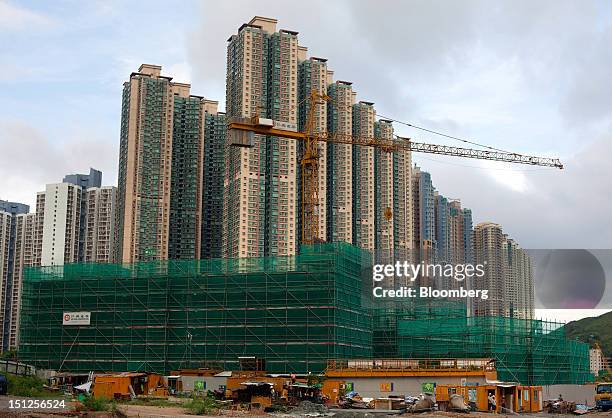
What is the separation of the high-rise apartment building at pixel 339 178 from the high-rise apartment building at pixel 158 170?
21324mm

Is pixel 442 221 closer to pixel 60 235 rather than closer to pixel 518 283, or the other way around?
pixel 518 283

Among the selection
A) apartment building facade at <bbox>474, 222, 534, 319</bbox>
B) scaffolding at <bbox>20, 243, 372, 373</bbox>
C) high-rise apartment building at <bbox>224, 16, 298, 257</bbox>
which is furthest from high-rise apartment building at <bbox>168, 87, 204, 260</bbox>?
apartment building facade at <bbox>474, 222, 534, 319</bbox>

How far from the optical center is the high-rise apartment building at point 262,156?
106688mm

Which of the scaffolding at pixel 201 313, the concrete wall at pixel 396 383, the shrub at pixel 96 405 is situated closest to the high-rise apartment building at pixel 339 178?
the scaffolding at pixel 201 313

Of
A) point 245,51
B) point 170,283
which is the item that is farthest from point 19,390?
point 245,51

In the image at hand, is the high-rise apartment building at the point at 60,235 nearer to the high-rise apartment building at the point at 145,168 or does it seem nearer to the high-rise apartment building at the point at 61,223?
the high-rise apartment building at the point at 61,223

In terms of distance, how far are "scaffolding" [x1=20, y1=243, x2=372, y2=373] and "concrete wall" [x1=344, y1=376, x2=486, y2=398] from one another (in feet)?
45.4

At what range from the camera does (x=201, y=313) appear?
7200 cm

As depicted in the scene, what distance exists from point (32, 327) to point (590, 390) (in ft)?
176

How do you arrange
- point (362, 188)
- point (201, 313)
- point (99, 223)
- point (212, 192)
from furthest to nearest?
point (99, 223) → point (212, 192) → point (362, 188) → point (201, 313)

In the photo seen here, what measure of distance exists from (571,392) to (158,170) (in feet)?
240

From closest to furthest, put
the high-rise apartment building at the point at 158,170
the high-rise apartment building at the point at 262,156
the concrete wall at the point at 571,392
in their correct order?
the concrete wall at the point at 571,392
the high-rise apartment building at the point at 262,156
the high-rise apartment building at the point at 158,170

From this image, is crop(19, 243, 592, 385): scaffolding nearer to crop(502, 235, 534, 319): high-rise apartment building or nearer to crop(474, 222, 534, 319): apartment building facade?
crop(474, 222, 534, 319): apartment building facade

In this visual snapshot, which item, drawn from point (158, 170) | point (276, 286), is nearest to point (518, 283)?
point (158, 170)
